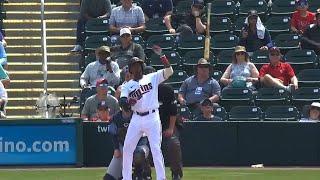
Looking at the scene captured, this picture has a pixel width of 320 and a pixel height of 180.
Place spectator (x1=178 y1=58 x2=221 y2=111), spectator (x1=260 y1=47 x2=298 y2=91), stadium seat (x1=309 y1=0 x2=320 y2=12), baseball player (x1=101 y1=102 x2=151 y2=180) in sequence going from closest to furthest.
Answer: baseball player (x1=101 y1=102 x2=151 y2=180), spectator (x1=178 y1=58 x2=221 y2=111), spectator (x1=260 y1=47 x2=298 y2=91), stadium seat (x1=309 y1=0 x2=320 y2=12)

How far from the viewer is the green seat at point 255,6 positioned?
65.8 feet

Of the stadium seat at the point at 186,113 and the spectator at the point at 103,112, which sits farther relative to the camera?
the stadium seat at the point at 186,113

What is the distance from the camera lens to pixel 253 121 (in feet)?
55.7

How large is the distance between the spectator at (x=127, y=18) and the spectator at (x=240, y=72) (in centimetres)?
250

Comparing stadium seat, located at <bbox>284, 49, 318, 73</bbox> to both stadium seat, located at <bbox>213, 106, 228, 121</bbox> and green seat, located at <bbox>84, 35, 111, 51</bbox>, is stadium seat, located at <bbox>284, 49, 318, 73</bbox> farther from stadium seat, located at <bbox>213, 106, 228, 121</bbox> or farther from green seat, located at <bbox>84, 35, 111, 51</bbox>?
green seat, located at <bbox>84, 35, 111, 51</bbox>

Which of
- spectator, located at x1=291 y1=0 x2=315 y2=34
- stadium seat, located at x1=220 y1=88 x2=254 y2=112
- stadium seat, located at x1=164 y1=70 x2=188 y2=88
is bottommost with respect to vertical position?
stadium seat, located at x1=220 y1=88 x2=254 y2=112

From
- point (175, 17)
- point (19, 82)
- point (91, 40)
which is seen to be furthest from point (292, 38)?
point (19, 82)

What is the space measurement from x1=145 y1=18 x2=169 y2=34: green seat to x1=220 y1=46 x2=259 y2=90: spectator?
2.50m

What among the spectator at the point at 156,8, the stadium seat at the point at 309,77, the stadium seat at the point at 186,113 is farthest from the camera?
the spectator at the point at 156,8

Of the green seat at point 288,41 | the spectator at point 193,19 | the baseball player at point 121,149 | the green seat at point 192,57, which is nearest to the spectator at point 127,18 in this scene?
the spectator at point 193,19

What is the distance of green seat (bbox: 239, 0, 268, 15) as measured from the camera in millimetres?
20047

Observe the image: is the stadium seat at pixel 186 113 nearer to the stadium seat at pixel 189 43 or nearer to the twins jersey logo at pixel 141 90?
the stadium seat at pixel 189 43

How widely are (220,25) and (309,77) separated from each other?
7.81 ft

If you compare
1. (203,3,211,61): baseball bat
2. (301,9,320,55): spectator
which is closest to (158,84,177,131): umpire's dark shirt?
(203,3,211,61): baseball bat
